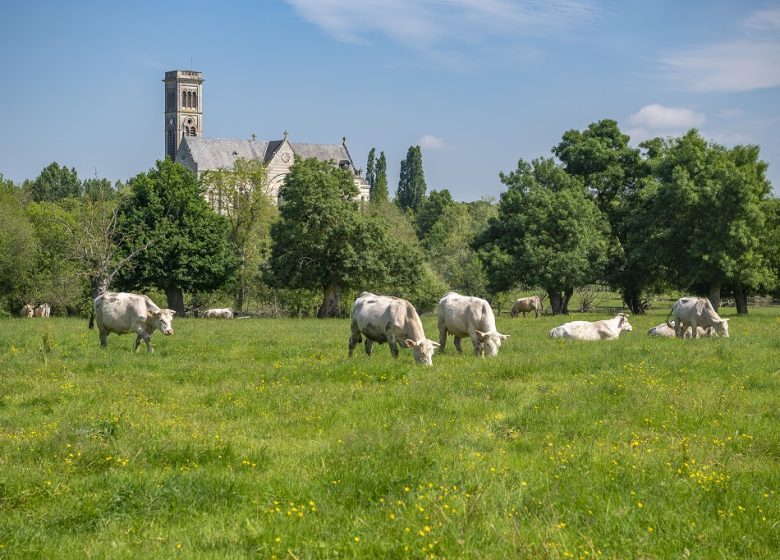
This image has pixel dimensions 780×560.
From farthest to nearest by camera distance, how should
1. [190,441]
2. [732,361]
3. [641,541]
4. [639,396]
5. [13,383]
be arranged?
1. [732,361]
2. [13,383]
3. [639,396]
4. [190,441]
5. [641,541]

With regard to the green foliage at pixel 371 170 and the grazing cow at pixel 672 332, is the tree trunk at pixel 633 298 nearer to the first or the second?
the grazing cow at pixel 672 332

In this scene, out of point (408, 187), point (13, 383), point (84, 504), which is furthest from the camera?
point (408, 187)

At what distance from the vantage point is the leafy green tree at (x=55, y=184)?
186m

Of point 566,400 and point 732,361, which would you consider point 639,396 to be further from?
point 732,361

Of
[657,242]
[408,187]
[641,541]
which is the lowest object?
[641,541]

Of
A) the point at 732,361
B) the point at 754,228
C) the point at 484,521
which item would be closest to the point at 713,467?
the point at 484,521

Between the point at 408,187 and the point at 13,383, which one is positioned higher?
the point at 408,187

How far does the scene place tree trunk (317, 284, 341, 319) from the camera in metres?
61.6

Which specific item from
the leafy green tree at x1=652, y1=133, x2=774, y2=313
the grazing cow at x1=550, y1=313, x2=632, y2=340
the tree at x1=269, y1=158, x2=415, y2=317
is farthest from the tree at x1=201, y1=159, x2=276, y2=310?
the grazing cow at x1=550, y1=313, x2=632, y2=340

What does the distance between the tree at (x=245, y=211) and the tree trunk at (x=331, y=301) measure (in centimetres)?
1512

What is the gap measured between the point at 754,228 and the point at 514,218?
14.7 meters

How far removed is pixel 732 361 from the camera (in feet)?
66.4

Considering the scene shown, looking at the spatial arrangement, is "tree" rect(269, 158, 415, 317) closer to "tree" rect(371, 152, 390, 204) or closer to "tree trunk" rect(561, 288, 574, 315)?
"tree trunk" rect(561, 288, 574, 315)

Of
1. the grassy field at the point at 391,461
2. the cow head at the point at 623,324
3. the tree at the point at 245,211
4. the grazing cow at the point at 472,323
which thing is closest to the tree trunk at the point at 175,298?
the tree at the point at 245,211
